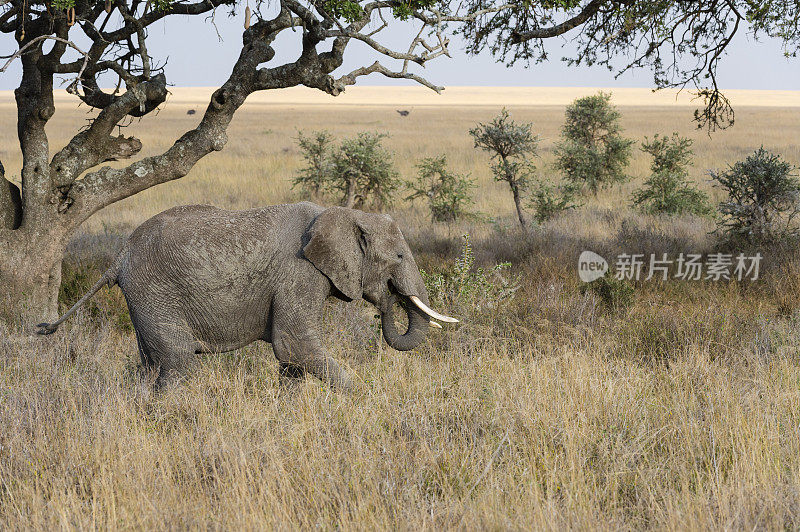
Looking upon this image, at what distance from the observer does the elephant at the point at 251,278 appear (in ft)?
15.5

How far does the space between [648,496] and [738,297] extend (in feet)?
17.3

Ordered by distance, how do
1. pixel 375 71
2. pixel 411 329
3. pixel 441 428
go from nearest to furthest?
1. pixel 441 428
2. pixel 411 329
3. pixel 375 71

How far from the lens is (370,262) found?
486 cm

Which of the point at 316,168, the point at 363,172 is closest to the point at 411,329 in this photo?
the point at 363,172

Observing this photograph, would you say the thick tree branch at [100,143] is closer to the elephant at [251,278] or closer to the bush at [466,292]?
the elephant at [251,278]

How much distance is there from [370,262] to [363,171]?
37.5ft

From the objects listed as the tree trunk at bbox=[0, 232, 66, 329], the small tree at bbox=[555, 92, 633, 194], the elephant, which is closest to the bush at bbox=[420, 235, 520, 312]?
the elephant

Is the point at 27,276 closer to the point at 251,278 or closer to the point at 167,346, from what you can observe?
the point at 167,346

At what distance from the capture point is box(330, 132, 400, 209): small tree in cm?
1593

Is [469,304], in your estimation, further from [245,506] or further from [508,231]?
[508,231]

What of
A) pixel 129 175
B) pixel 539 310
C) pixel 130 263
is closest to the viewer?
pixel 130 263

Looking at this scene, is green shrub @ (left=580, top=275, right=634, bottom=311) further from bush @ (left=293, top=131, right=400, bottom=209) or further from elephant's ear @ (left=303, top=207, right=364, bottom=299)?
bush @ (left=293, top=131, right=400, bottom=209)

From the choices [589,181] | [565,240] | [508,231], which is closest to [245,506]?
[565,240]

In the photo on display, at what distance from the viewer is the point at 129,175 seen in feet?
25.3
